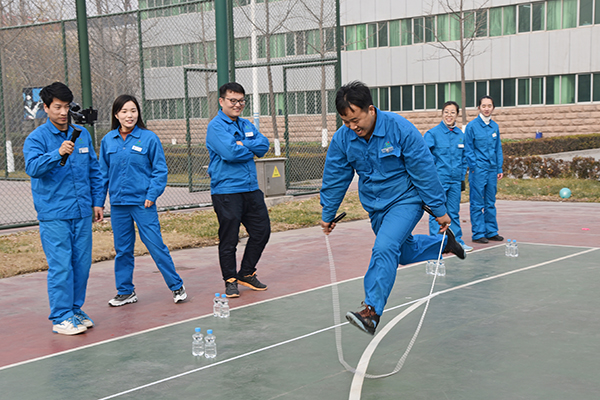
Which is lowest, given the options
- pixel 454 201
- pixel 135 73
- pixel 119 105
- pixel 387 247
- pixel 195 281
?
pixel 195 281

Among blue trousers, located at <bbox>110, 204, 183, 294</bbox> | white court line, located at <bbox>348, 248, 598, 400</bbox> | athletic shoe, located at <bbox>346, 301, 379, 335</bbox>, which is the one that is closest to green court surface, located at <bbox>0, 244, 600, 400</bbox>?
white court line, located at <bbox>348, 248, 598, 400</bbox>

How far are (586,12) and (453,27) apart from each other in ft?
23.2

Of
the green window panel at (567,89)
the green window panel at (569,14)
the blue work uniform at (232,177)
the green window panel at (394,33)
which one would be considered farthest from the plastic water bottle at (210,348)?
the green window panel at (394,33)

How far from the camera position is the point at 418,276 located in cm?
822

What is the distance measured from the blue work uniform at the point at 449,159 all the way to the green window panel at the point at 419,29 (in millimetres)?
31056

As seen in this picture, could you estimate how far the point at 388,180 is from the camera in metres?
5.52

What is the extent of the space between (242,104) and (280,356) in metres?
3.13

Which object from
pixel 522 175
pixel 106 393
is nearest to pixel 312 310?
pixel 106 393

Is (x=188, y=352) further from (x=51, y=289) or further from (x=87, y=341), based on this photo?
(x=51, y=289)

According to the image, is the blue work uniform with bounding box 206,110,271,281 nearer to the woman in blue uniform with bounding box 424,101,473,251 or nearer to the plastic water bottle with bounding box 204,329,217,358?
the plastic water bottle with bounding box 204,329,217,358

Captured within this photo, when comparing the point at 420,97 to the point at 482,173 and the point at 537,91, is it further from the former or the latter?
the point at 482,173

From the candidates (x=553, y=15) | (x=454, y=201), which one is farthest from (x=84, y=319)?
(x=553, y=15)

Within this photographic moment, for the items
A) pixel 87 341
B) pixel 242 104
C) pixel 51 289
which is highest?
pixel 242 104

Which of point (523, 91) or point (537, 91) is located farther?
point (523, 91)
